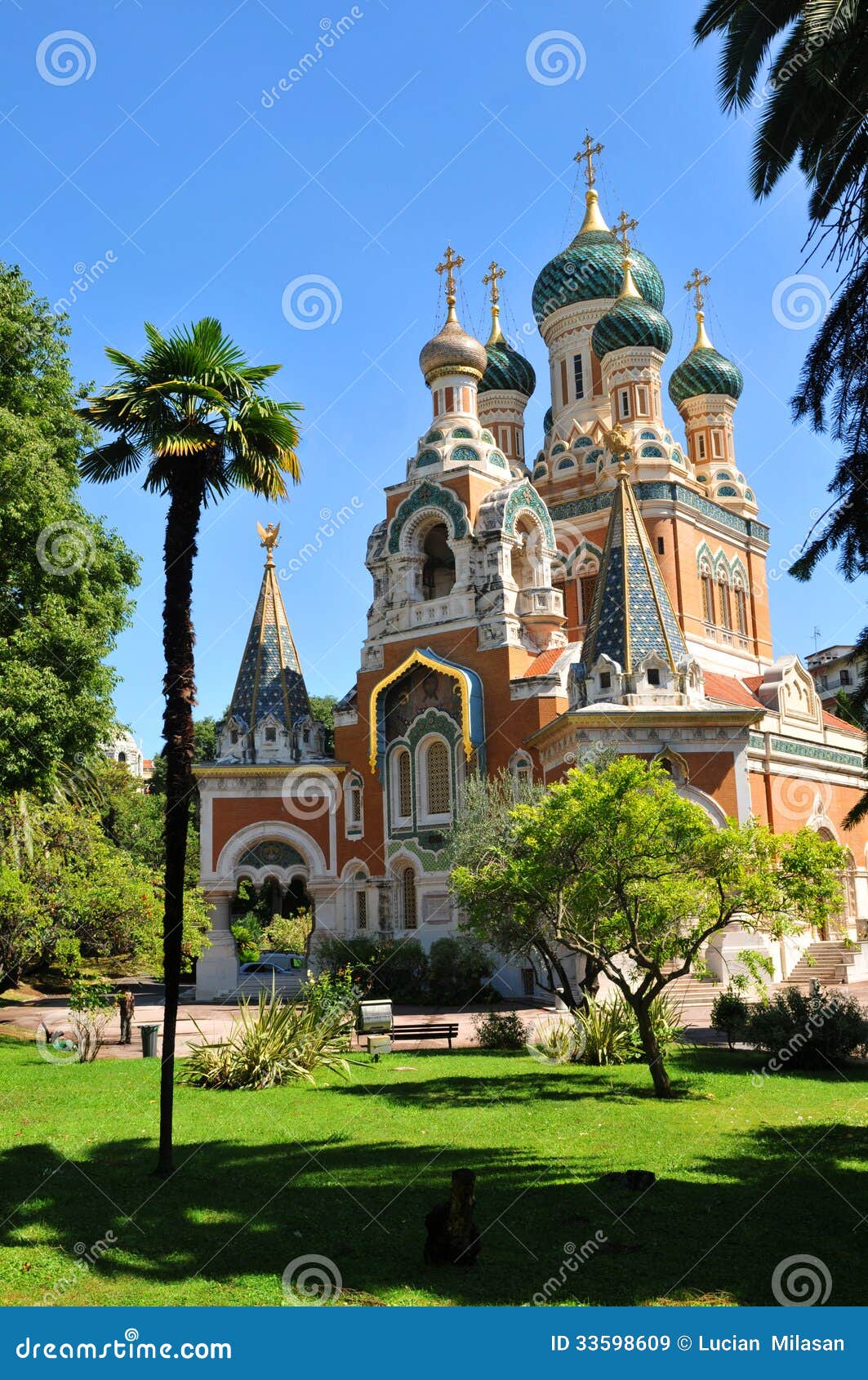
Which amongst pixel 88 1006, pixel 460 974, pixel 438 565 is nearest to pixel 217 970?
pixel 460 974

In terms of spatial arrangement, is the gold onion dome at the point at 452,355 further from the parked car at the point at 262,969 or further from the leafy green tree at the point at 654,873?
the leafy green tree at the point at 654,873

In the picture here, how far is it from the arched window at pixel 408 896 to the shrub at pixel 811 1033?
14581mm

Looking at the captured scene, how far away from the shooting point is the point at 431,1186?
9.44 metres

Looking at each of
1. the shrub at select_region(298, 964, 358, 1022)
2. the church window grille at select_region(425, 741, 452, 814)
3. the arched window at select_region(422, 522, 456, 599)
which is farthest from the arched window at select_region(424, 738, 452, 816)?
the shrub at select_region(298, 964, 358, 1022)

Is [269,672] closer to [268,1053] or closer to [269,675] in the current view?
[269,675]

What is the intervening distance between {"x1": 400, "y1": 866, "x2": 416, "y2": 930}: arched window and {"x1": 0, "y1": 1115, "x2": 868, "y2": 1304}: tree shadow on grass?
1871cm

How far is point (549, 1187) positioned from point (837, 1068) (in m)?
7.69

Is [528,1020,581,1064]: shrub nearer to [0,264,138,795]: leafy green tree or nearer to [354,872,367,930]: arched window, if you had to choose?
[0,264,138,795]: leafy green tree

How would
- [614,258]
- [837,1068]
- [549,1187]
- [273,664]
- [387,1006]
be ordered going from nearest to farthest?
[549,1187] < [837,1068] < [387,1006] < [273,664] < [614,258]

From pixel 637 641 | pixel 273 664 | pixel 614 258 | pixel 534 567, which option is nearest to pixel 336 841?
pixel 273 664

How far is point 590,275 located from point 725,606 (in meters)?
12.6

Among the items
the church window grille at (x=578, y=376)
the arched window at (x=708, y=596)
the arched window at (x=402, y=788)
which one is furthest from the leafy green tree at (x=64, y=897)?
the church window grille at (x=578, y=376)

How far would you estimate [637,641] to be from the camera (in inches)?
978

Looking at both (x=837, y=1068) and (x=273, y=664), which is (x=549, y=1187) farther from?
(x=273, y=664)
